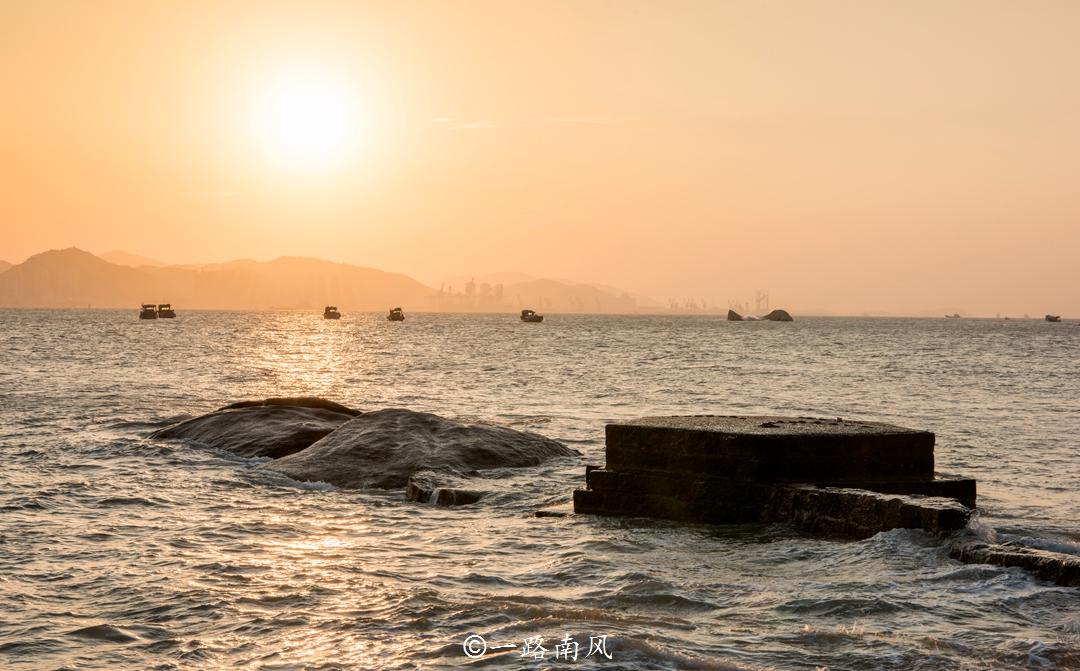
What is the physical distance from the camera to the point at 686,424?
13383mm

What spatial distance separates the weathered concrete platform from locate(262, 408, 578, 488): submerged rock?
14.1ft

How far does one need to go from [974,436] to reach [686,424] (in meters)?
14.7

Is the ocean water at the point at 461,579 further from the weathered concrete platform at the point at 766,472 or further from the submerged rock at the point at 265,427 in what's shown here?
the submerged rock at the point at 265,427

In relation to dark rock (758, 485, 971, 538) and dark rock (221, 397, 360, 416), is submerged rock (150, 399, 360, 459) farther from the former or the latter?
dark rock (758, 485, 971, 538)

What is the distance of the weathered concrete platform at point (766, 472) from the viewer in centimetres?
1214

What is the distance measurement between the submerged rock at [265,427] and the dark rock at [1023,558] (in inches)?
465

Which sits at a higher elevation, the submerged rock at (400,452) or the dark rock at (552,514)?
the submerged rock at (400,452)

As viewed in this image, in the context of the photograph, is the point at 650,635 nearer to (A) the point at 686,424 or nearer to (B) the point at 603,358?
(A) the point at 686,424

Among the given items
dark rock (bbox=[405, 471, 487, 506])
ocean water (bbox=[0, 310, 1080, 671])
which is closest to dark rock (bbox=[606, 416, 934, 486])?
ocean water (bbox=[0, 310, 1080, 671])

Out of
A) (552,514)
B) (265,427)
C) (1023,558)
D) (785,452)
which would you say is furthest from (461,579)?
(265,427)

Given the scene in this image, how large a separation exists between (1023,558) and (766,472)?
10.5 ft

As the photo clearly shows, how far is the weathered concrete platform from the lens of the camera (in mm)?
12141

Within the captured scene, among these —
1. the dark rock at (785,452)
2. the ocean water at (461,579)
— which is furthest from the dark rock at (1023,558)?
the dark rock at (785,452)

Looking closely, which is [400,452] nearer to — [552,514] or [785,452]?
[552,514]
